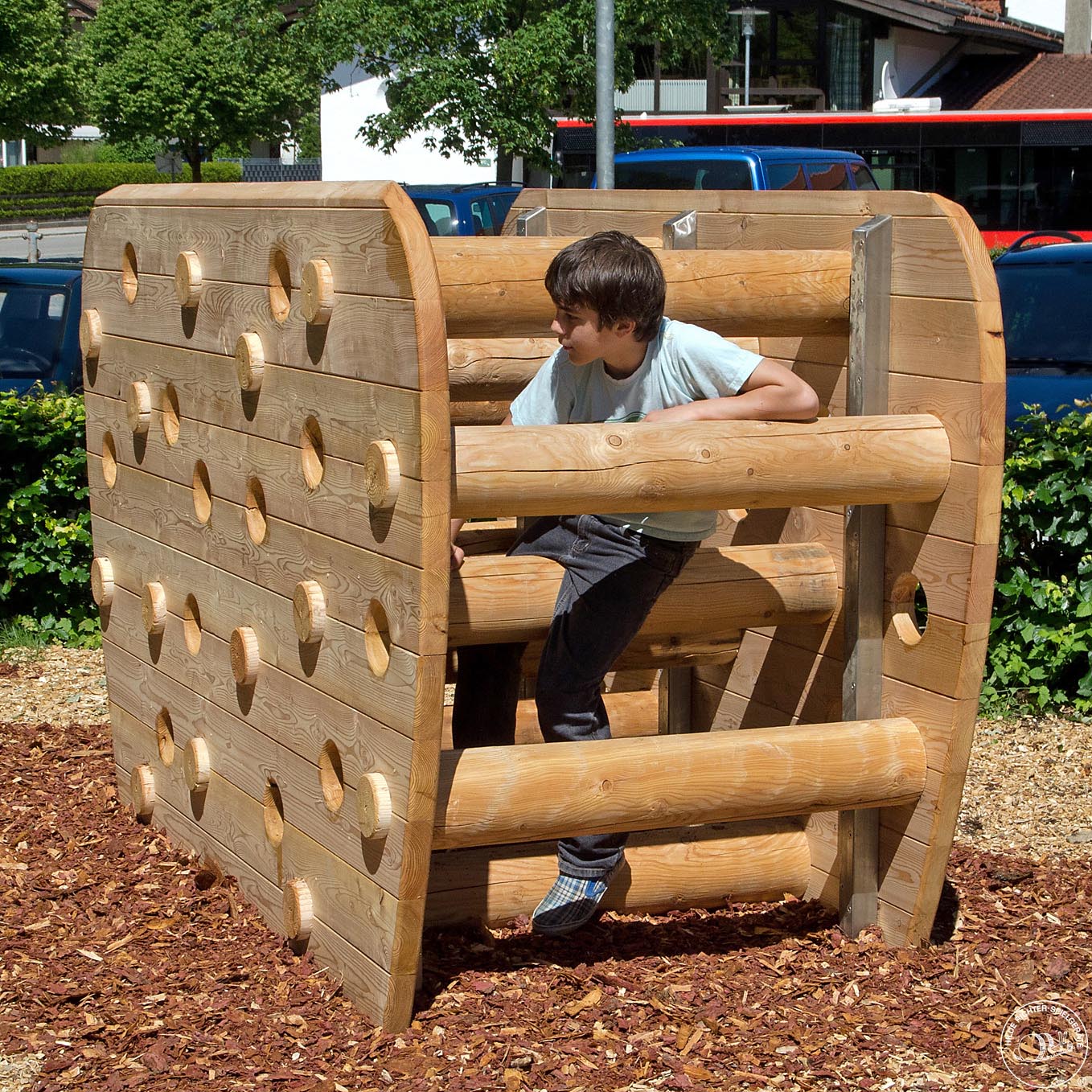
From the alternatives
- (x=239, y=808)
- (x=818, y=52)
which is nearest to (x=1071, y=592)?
(x=239, y=808)

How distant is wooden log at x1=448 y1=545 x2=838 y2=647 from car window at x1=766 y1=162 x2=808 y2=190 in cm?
1435

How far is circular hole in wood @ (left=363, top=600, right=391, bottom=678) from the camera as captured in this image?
3319 mm

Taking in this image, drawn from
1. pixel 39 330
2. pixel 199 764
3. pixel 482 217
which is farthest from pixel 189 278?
pixel 482 217

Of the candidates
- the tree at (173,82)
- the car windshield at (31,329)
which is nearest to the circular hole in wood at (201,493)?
the car windshield at (31,329)

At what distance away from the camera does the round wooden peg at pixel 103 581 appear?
16.3 feet

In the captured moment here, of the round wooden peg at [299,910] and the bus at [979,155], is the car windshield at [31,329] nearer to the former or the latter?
the round wooden peg at [299,910]

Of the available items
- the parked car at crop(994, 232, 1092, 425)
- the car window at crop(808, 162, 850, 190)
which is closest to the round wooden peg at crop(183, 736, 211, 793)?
the parked car at crop(994, 232, 1092, 425)

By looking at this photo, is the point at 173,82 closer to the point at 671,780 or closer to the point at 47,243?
the point at 47,243

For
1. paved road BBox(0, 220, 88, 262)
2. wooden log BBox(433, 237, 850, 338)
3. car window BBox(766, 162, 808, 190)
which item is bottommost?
wooden log BBox(433, 237, 850, 338)

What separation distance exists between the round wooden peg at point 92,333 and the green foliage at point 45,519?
239 centimetres

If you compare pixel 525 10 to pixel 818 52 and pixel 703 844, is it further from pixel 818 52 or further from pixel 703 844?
pixel 818 52

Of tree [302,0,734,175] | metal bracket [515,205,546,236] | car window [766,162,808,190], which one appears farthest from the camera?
car window [766,162,808,190]

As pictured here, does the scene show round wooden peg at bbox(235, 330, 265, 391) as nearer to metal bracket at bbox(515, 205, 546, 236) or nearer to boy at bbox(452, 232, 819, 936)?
boy at bbox(452, 232, 819, 936)

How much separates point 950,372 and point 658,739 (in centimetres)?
110
